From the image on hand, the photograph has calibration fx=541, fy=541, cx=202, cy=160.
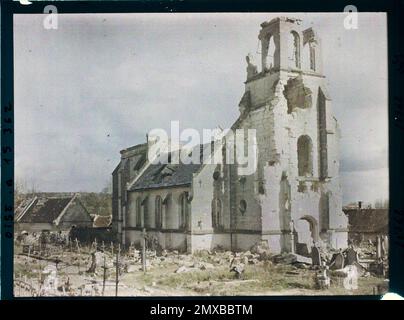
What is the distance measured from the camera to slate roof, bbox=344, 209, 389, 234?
609cm

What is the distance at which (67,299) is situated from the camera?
6082 mm

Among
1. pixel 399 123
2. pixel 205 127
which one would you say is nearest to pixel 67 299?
pixel 205 127

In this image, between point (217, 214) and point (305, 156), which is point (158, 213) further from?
point (305, 156)

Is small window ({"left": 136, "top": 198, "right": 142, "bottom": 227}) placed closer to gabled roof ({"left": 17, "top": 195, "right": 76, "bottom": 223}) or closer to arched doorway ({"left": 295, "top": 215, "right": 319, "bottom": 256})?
gabled roof ({"left": 17, "top": 195, "right": 76, "bottom": 223})

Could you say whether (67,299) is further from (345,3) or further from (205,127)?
(345,3)

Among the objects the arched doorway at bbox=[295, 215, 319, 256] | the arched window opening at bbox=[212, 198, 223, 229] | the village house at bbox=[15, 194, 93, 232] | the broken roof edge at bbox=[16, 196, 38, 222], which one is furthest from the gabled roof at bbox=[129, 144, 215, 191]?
the arched doorway at bbox=[295, 215, 319, 256]

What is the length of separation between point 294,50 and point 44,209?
3.41 meters

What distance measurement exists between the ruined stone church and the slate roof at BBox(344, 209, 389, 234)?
10cm

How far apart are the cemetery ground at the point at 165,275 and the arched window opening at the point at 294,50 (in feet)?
7.39

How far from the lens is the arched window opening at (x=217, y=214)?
6281mm

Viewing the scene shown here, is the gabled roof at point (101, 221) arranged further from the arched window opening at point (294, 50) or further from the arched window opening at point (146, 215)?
the arched window opening at point (294, 50)

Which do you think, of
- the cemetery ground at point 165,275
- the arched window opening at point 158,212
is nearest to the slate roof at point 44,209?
the cemetery ground at point 165,275

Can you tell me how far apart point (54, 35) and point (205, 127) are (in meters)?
1.97

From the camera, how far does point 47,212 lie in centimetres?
617
